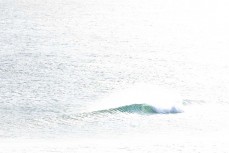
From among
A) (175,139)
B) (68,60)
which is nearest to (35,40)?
(68,60)

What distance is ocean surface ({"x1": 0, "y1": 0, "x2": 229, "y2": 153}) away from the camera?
1.89m

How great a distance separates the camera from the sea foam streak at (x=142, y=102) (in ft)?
7.19

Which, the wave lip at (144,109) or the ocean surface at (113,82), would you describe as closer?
the ocean surface at (113,82)

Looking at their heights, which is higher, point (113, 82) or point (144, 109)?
point (113, 82)

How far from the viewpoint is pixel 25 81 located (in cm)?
255

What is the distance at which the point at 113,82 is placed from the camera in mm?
2584

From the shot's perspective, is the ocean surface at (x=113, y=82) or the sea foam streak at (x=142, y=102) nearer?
the ocean surface at (x=113, y=82)

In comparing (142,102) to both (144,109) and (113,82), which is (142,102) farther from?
(113,82)

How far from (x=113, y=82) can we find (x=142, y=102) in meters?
0.35

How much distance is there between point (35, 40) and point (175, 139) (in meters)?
1.68

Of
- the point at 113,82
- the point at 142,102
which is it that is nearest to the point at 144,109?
the point at 142,102

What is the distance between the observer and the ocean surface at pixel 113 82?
1889 millimetres

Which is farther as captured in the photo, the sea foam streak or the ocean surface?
the sea foam streak

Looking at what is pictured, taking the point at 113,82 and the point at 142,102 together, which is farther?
the point at 113,82
